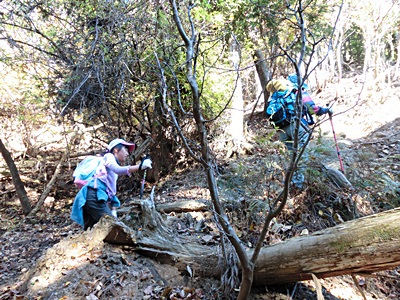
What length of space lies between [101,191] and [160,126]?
13.0 feet

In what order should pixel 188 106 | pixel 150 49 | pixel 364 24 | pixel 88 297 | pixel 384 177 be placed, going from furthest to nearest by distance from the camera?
pixel 364 24 → pixel 188 106 → pixel 150 49 → pixel 384 177 → pixel 88 297

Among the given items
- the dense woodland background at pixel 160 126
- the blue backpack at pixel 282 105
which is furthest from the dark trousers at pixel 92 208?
the blue backpack at pixel 282 105

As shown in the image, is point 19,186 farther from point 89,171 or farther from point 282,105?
point 282,105

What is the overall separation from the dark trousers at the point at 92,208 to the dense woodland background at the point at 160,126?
74 centimetres

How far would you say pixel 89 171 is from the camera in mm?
3963

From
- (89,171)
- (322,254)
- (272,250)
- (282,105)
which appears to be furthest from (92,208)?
(282,105)

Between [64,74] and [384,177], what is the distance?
6734 millimetres

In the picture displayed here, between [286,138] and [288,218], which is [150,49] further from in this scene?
[288,218]

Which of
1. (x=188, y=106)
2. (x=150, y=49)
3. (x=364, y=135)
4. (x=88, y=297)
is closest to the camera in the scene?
(x=88, y=297)

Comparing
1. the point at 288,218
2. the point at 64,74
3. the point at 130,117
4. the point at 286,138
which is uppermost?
the point at 64,74

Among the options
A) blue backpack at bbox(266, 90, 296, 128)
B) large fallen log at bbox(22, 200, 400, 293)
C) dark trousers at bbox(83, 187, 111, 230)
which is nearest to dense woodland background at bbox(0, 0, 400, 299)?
large fallen log at bbox(22, 200, 400, 293)

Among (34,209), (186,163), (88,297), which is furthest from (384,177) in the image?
(34,209)

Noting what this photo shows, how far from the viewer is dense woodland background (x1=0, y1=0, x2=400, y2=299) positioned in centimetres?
485

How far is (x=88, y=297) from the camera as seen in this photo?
2.86 m
